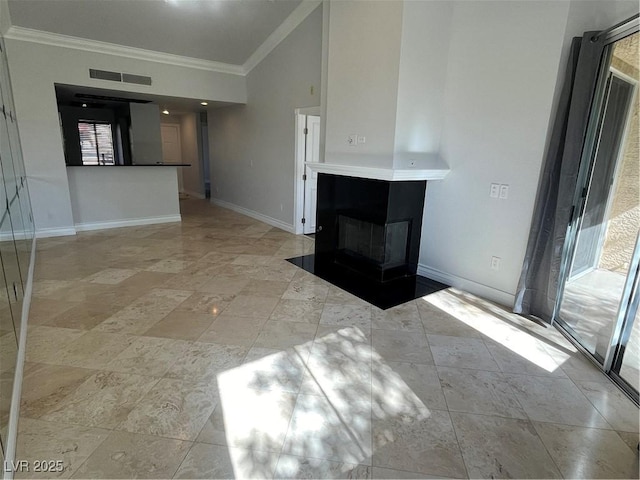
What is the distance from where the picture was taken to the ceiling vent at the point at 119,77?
493 centimetres

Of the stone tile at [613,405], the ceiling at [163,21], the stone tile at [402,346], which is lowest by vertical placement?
the stone tile at [613,405]

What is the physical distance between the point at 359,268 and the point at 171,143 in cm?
821

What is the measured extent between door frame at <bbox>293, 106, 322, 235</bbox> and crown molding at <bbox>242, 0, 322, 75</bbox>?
Answer: 1184 mm

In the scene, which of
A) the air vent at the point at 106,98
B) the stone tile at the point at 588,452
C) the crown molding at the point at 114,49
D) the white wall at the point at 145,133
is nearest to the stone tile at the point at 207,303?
the stone tile at the point at 588,452

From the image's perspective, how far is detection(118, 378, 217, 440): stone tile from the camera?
5.40ft

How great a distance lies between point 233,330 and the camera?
2.57 metres

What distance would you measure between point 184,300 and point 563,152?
3264 mm

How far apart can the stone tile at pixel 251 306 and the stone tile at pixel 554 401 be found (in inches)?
71.6

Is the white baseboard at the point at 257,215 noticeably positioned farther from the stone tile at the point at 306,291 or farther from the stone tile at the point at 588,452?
the stone tile at the point at 588,452

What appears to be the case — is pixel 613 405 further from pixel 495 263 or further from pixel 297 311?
pixel 297 311

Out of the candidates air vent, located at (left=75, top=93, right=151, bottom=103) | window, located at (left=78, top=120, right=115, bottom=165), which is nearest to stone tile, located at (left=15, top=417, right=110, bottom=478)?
air vent, located at (left=75, top=93, right=151, bottom=103)

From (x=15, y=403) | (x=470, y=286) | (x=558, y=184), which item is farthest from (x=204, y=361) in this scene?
(x=558, y=184)

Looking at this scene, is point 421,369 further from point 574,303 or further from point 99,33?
point 99,33

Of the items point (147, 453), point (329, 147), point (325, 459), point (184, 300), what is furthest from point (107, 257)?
point (325, 459)
